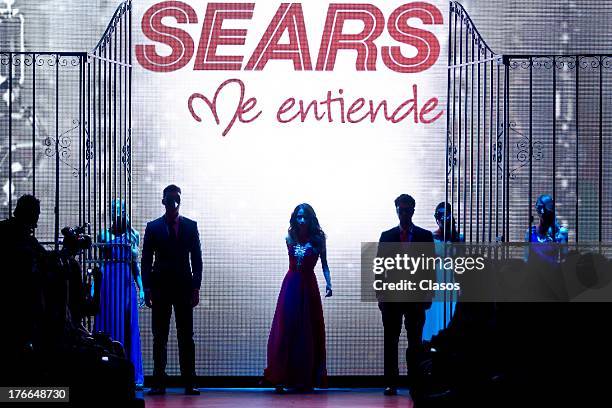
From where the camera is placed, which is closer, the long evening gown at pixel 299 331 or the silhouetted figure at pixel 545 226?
the silhouetted figure at pixel 545 226

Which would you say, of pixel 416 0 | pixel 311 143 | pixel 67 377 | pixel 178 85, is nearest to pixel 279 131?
pixel 311 143

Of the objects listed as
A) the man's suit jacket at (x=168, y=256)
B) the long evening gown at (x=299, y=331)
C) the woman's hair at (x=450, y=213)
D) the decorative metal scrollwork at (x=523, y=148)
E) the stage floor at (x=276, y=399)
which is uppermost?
the decorative metal scrollwork at (x=523, y=148)

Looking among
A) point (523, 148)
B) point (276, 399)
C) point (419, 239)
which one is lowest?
point (276, 399)

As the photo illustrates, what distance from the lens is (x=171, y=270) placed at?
8172mm

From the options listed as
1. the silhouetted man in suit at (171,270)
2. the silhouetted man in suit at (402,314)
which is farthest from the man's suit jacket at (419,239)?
the silhouetted man in suit at (171,270)

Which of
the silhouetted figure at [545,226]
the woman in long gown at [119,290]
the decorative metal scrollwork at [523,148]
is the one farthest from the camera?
the decorative metal scrollwork at [523,148]

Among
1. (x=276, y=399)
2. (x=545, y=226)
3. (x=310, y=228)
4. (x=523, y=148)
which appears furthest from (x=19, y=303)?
(x=523, y=148)

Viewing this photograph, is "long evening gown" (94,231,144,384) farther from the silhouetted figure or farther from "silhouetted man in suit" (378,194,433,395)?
the silhouetted figure

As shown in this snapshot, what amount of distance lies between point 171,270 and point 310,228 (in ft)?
3.35

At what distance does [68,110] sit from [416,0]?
2.79 meters

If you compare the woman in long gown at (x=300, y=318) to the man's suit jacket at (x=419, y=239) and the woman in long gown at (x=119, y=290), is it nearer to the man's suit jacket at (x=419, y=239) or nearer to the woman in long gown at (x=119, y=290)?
the man's suit jacket at (x=419, y=239)

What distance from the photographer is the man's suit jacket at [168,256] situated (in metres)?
8.16

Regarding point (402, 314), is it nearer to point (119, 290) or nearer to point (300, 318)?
point (300, 318)

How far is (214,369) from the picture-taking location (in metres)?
9.16
